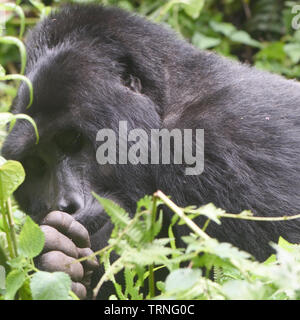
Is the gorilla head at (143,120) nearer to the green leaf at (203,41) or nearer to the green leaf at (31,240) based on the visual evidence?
the green leaf at (31,240)

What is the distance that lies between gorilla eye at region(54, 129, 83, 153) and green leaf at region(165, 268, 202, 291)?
1336mm

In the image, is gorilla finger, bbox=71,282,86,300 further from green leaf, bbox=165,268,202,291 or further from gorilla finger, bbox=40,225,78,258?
green leaf, bbox=165,268,202,291

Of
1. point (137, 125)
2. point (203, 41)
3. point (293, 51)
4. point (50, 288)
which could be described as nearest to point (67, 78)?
point (137, 125)

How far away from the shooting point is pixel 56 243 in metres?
2.04

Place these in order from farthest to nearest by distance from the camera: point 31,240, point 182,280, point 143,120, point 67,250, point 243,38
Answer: point 243,38, point 143,120, point 67,250, point 31,240, point 182,280

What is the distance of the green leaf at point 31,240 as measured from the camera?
159 cm

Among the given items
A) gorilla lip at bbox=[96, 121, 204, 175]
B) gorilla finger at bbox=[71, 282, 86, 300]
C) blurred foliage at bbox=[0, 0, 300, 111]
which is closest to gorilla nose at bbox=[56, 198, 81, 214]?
gorilla lip at bbox=[96, 121, 204, 175]

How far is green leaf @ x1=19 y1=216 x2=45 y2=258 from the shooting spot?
159 centimetres

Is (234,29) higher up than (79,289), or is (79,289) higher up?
(234,29)

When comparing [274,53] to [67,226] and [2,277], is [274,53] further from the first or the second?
[2,277]

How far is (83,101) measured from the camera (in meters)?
2.50

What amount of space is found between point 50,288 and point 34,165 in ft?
4.23

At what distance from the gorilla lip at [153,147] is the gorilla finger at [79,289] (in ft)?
2.02

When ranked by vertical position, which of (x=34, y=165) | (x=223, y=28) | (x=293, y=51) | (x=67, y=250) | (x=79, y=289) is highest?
(x=223, y=28)
